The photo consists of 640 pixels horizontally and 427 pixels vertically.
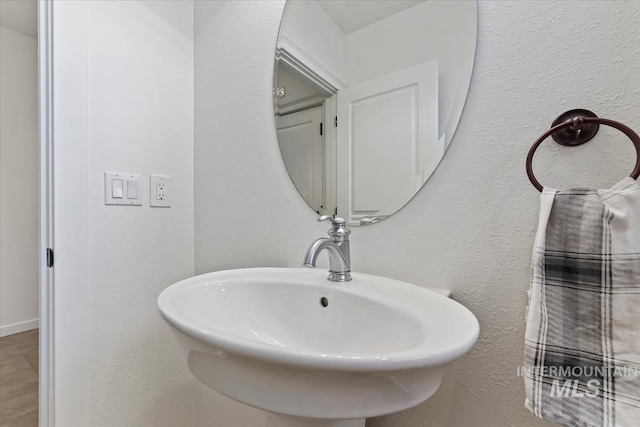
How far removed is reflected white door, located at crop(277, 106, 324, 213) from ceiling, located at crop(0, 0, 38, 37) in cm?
251

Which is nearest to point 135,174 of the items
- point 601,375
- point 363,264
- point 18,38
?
point 363,264

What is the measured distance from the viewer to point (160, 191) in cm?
104

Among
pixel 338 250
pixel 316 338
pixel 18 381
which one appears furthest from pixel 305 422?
pixel 18 381

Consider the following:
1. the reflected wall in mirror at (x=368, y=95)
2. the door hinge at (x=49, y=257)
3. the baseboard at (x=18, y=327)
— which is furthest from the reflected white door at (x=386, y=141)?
the baseboard at (x=18, y=327)

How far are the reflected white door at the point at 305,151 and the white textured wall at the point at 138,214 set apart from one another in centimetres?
48

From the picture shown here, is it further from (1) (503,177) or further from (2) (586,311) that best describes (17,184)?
(2) (586,311)

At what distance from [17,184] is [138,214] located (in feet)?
7.35

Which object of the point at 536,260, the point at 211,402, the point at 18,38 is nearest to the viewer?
the point at 536,260

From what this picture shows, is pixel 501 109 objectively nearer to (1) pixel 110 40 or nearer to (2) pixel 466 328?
(2) pixel 466 328

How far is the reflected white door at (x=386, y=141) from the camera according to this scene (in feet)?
2.21

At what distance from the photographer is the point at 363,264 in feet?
2.46

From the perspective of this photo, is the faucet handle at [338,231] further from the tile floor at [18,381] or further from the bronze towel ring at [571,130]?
the tile floor at [18,381]

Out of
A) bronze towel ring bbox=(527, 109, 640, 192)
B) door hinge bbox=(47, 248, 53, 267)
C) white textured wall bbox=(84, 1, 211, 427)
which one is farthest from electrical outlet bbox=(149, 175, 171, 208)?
bronze towel ring bbox=(527, 109, 640, 192)

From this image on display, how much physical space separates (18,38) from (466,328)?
12.0 feet
